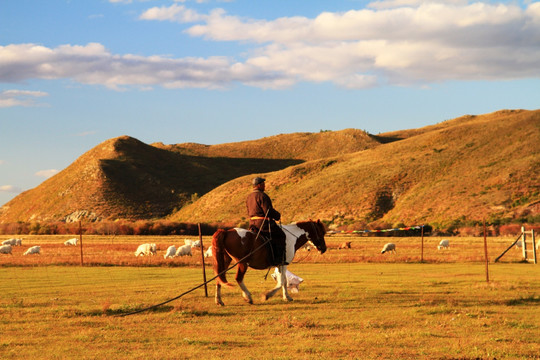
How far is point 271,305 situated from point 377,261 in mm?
19349

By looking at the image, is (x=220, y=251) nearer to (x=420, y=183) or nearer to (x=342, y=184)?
(x=420, y=183)

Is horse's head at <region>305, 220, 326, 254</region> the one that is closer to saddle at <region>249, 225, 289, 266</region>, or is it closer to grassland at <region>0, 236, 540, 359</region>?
grassland at <region>0, 236, 540, 359</region>

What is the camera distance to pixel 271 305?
1694 centimetres

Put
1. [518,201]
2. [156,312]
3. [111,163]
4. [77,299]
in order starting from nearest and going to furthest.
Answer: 1. [156,312]
2. [77,299]
3. [518,201]
4. [111,163]

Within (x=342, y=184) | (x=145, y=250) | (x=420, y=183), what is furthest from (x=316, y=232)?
(x=342, y=184)

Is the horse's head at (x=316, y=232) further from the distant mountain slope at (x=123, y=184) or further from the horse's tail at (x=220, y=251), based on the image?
the distant mountain slope at (x=123, y=184)

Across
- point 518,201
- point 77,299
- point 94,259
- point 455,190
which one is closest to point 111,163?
point 455,190

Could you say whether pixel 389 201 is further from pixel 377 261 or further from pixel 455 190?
pixel 377 261

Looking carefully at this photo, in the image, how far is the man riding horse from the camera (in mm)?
17281

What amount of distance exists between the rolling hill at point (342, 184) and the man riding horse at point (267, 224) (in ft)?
245

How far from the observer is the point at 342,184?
389ft

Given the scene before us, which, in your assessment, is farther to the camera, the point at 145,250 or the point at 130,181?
the point at 130,181

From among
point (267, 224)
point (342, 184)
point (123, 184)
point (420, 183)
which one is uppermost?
point (123, 184)

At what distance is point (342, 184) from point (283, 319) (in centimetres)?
10514
